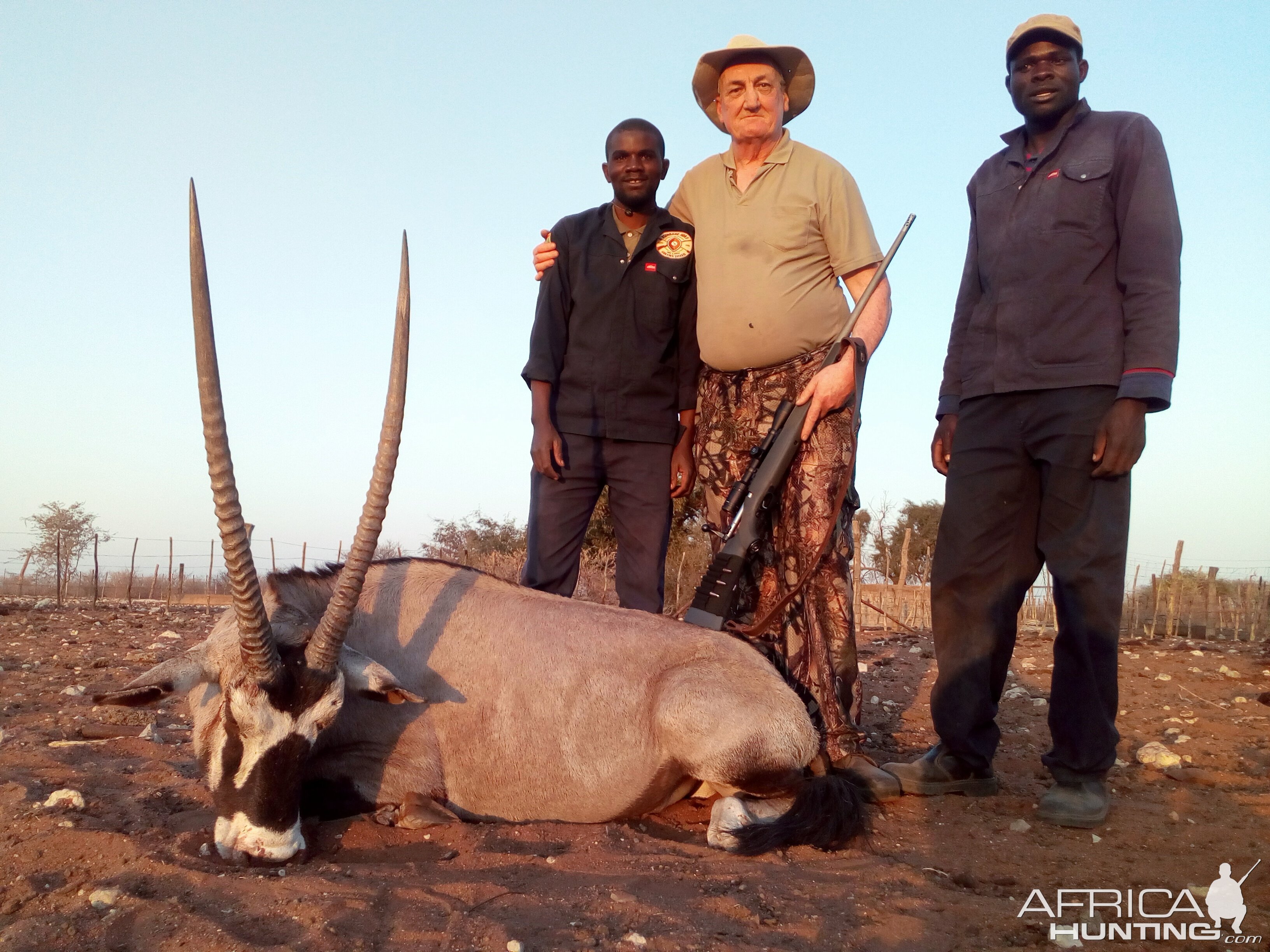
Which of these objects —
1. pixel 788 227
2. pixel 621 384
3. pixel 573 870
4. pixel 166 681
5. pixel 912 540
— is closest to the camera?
pixel 573 870

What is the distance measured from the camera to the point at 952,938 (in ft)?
8.66

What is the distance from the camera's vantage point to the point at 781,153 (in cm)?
483

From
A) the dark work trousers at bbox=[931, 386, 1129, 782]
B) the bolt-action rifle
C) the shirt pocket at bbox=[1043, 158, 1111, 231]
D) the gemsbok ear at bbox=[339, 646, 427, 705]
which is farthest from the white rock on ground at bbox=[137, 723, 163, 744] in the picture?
the shirt pocket at bbox=[1043, 158, 1111, 231]

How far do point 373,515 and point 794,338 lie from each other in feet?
8.05

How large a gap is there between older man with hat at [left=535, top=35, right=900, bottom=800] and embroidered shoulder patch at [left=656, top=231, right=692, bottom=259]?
0.69 ft

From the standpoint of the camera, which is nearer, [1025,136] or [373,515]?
[373,515]

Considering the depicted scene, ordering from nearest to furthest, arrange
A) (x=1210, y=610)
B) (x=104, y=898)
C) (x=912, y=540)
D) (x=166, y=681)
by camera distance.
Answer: (x=104, y=898), (x=166, y=681), (x=1210, y=610), (x=912, y=540)

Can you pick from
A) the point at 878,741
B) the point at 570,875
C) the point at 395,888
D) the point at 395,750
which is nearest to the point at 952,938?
the point at 570,875

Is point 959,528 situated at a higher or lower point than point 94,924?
higher

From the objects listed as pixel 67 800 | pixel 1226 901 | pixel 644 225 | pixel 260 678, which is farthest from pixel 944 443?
pixel 67 800

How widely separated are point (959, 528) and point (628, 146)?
111 inches

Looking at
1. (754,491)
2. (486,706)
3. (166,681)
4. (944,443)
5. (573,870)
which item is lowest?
(573,870)

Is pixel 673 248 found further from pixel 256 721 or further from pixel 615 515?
pixel 256 721

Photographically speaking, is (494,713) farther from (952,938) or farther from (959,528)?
(959,528)
